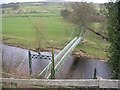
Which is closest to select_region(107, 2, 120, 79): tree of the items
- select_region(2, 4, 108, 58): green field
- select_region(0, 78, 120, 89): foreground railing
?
select_region(0, 78, 120, 89): foreground railing

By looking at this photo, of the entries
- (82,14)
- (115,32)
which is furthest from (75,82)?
(82,14)

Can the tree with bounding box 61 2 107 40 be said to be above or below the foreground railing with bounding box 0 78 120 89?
above

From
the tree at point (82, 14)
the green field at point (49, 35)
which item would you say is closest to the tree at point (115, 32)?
the green field at point (49, 35)

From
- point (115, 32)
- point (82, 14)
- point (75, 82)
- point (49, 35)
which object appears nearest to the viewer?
point (75, 82)

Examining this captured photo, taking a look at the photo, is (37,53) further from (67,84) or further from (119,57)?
(67,84)

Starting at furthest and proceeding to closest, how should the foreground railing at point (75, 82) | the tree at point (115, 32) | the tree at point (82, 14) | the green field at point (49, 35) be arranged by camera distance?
the tree at point (82, 14) → the green field at point (49, 35) → the tree at point (115, 32) → the foreground railing at point (75, 82)

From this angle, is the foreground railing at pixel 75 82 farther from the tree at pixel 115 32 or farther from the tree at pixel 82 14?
the tree at pixel 82 14

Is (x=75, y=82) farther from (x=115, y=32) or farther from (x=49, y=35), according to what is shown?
(x=49, y=35)

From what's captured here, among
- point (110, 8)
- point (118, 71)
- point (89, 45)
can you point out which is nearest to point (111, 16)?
point (110, 8)

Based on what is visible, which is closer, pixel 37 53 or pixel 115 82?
pixel 115 82

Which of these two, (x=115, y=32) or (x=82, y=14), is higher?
(x=82, y=14)

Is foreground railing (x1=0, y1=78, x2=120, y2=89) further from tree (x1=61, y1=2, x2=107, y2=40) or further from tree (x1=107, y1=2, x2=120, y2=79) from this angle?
tree (x1=61, y1=2, x2=107, y2=40)
